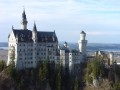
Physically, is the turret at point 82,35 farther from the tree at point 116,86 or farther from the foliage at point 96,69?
the tree at point 116,86

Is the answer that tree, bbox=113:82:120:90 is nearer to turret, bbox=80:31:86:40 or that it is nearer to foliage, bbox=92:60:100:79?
foliage, bbox=92:60:100:79

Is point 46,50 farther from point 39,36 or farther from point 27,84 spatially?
point 27,84

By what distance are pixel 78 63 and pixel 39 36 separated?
51.5 feet

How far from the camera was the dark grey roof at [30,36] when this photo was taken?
421ft

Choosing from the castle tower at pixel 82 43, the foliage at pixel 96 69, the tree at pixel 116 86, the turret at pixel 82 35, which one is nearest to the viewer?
the tree at pixel 116 86

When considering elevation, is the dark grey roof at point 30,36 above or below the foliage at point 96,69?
above

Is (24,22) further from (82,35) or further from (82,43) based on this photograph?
(82,43)

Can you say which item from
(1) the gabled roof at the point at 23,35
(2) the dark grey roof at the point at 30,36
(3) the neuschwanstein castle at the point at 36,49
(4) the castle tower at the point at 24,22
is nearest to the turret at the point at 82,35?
(3) the neuschwanstein castle at the point at 36,49

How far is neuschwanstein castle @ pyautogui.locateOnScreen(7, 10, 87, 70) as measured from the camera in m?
127

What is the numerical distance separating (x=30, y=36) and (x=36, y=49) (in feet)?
15.0

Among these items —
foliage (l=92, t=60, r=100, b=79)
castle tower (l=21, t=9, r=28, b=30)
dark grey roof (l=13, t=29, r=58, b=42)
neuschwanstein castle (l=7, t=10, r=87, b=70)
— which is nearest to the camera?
neuschwanstein castle (l=7, t=10, r=87, b=70)

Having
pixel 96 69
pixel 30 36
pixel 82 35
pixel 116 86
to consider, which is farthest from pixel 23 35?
pixel 116 86

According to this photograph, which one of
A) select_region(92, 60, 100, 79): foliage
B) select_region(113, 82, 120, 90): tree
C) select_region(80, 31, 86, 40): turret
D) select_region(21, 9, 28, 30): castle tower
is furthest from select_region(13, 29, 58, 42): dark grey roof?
select_region(113, 82, 120, 90): tree

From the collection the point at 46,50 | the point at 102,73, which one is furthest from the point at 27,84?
the point at 102,73
